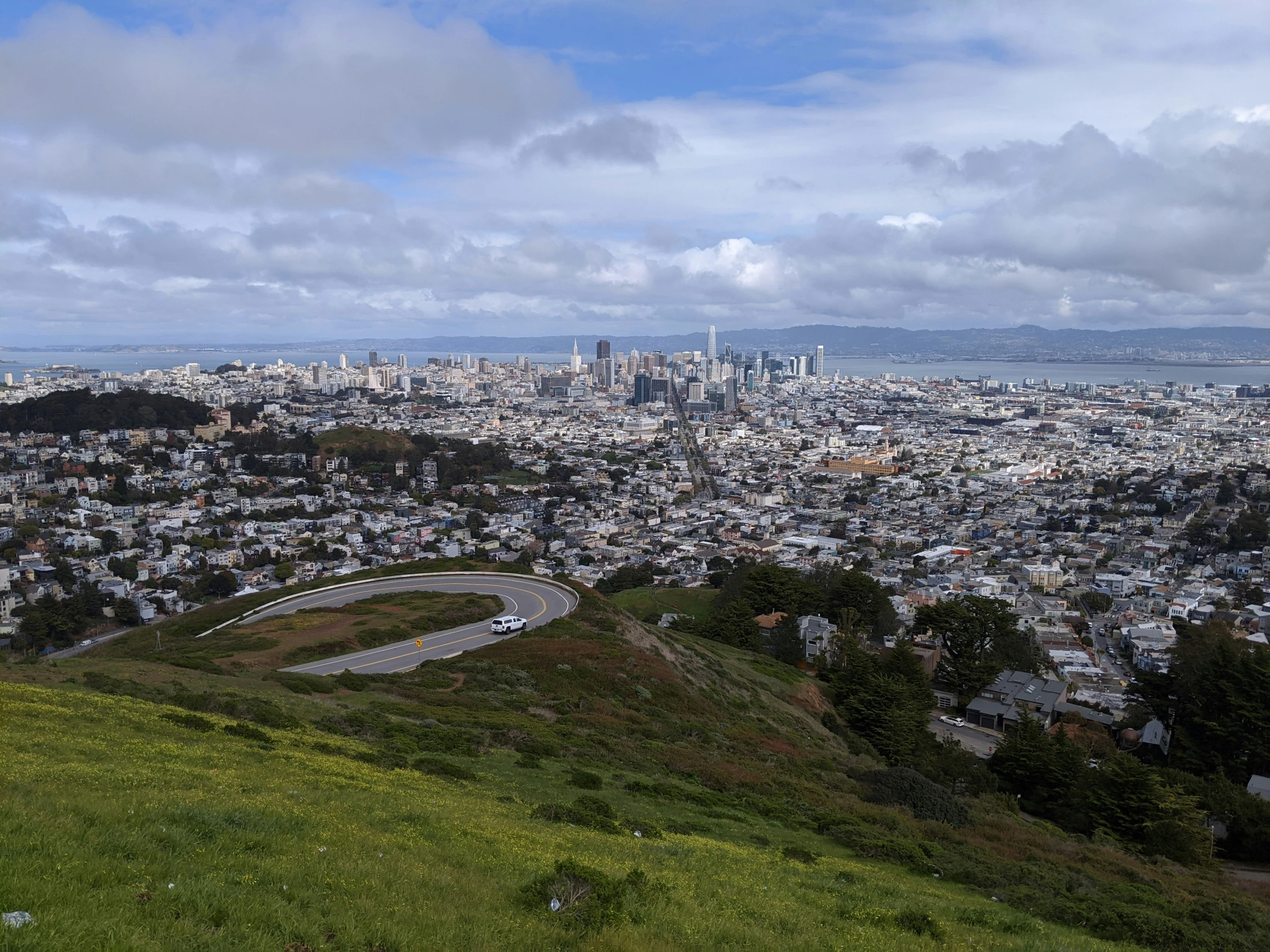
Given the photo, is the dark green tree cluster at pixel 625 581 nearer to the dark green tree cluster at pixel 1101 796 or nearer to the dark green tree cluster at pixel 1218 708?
the dark green tree cluster at pixel 1218 708

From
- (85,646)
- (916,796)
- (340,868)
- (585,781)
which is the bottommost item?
(85,646)

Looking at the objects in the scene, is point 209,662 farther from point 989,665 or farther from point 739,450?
point 739,450

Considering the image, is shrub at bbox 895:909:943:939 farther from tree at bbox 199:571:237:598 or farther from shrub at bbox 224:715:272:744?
tree at bbox 199:571:237:598

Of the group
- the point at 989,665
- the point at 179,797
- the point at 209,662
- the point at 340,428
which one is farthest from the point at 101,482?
the point at 179,797

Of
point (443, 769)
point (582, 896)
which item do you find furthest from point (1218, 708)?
point (582, 896)

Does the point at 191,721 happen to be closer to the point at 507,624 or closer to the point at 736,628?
the point at 507,624

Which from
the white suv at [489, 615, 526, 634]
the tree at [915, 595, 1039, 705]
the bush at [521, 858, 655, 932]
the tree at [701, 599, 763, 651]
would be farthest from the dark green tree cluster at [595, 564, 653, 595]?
the bush at [521, 858, 655, 932]
